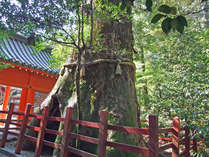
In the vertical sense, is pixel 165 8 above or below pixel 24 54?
below

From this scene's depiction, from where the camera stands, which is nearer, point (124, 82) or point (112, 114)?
point (112, 114)

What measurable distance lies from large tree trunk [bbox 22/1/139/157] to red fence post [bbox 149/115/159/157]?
122cm

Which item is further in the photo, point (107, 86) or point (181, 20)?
point (107, 86)

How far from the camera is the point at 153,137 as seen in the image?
2361mm

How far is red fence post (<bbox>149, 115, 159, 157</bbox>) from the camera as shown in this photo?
2307 mm

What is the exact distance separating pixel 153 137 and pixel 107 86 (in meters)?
2.00

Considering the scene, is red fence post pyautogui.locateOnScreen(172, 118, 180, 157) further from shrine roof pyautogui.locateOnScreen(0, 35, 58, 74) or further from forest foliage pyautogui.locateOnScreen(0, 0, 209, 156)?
shrine roof pyautogui.locateOnScreen(0, 35, 58, 74)

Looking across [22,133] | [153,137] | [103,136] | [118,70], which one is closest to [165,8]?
[153,137]

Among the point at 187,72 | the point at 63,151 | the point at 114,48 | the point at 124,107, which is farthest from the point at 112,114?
the point at 187,72

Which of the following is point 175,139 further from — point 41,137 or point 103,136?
point 41,137

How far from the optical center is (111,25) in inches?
190

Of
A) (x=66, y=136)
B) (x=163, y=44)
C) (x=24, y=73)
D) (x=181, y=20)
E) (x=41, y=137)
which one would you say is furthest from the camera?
(x=24, y=73)

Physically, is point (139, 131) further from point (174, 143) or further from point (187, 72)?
point (187, 72)

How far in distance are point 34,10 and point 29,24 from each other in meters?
0.33
